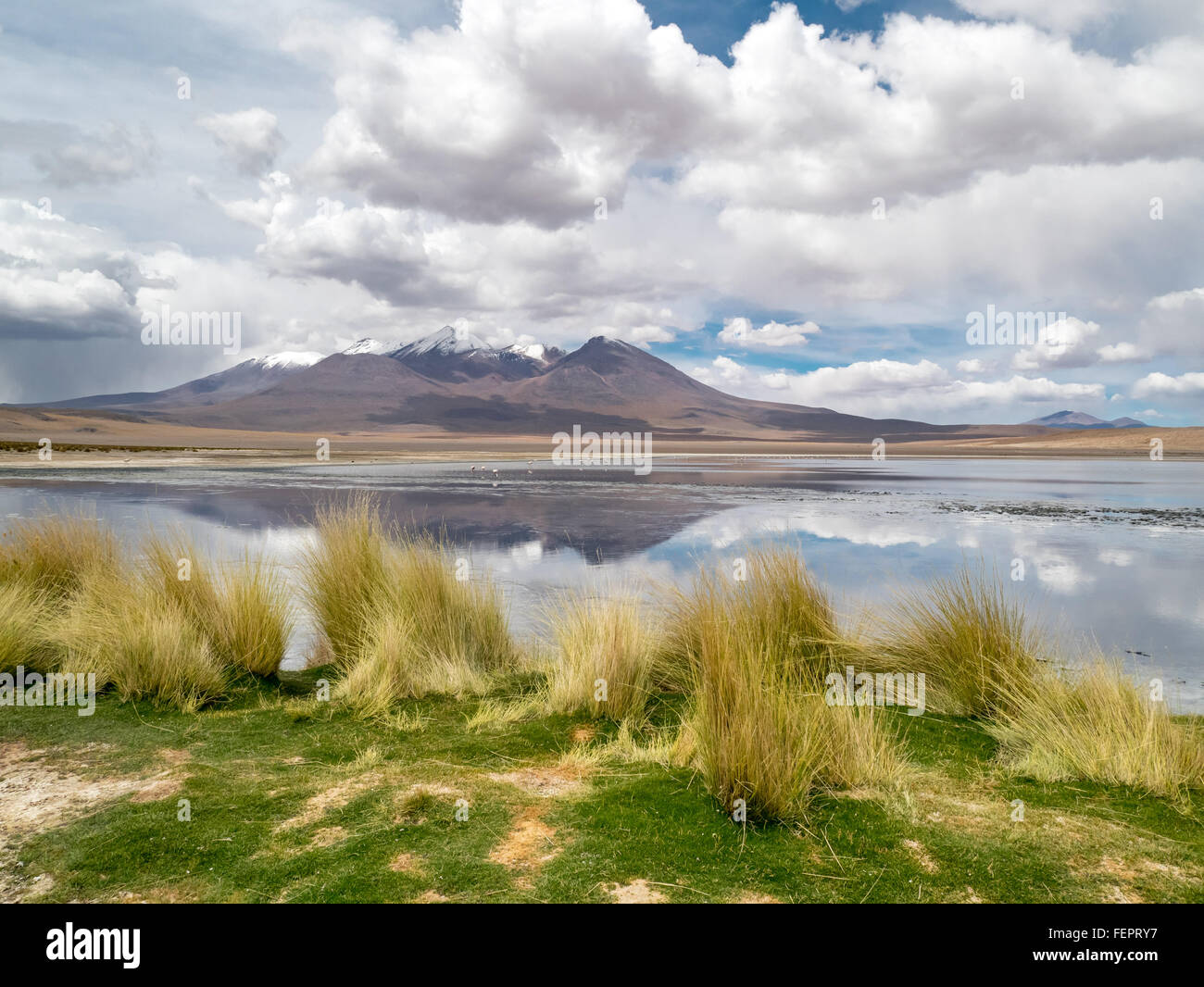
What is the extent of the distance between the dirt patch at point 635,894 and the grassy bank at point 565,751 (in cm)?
2

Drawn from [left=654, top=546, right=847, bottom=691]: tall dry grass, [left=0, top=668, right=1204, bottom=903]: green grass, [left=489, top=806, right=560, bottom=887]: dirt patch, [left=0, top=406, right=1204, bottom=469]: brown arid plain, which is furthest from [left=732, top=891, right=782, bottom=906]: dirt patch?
[left=0, top=406, right=1204, bottom=469]: brown arid plain

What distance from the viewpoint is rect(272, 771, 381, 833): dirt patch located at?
355 cm

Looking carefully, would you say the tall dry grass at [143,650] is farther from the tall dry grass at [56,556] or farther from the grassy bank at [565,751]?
the tall dry grass at [56,556]

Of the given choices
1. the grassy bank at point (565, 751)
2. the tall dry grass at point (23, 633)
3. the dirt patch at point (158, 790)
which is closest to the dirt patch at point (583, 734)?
the grassy bank at point (565, 751)

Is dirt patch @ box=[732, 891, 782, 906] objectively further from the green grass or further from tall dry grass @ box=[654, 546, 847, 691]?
tall dry grass @ box=[654, 546, 847, 691]

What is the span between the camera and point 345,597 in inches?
270

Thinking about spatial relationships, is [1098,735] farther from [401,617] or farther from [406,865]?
[401,617]

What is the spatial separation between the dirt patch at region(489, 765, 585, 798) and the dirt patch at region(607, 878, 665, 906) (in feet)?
3.29

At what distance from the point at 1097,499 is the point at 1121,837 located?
22323 mm

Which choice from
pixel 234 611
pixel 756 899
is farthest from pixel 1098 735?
pixel 234 611

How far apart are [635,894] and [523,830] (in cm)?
77
